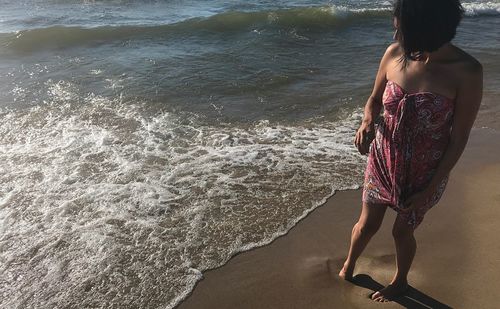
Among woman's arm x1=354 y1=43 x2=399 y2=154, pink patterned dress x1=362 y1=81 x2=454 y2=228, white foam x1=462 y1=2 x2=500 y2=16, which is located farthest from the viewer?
white foam x1=462 y1=2 x2=500 y2=16

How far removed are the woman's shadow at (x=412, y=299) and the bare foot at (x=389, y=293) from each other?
0.03 m

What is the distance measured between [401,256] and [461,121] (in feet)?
3.26

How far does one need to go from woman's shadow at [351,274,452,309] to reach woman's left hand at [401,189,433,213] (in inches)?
31.1

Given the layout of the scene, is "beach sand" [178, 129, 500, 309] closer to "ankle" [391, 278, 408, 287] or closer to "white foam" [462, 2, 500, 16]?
"ankle" [391, 278, 408, 287]

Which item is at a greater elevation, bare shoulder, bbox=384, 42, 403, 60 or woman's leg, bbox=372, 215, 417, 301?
bare shoulder, bbox=384, 42, 403, 60

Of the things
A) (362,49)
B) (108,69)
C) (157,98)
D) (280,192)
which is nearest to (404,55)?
(280,192)

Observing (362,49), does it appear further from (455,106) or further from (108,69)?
(455,106)

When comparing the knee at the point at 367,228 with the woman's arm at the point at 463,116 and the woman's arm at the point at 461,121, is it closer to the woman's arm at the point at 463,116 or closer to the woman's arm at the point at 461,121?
the woman's arm at the point at 461,121

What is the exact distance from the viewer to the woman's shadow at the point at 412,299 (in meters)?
2.95

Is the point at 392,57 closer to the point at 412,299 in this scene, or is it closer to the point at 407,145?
the point at 407,145

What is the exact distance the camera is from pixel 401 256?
9.37ft

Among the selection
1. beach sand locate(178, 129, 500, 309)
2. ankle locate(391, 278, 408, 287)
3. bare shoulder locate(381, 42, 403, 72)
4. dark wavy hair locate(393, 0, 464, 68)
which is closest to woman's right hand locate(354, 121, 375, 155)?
bare shoulder locate(381, 42, 403, 72)

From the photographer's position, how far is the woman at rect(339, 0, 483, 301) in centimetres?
212

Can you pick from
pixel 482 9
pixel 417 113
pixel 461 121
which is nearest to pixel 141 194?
pixel 417 113
